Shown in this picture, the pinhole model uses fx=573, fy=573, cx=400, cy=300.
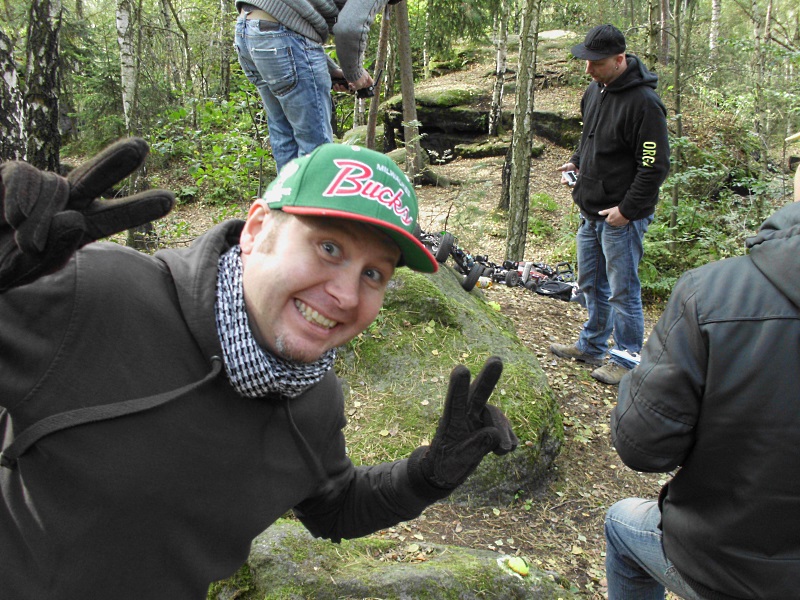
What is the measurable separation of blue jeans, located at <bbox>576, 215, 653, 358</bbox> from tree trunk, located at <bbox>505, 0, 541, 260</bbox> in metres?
3.80

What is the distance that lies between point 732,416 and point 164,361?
5.69ft

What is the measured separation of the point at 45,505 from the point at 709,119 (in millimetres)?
17103

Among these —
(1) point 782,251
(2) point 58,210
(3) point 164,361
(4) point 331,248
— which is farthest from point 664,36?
(2) point 58,210

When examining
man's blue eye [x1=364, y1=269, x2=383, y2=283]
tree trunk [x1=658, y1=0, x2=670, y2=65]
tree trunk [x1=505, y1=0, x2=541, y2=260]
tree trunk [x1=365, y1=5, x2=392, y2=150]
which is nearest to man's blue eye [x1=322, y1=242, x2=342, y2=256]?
man's blue eye [x1=364, y1=269, x2=383, y2=283]

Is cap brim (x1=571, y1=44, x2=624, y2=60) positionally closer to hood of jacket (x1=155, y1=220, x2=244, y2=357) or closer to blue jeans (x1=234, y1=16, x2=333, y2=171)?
blue jeans (x1=234, y1=16, x2=333, y2=171)

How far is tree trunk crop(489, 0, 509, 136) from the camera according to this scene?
17.0 meters

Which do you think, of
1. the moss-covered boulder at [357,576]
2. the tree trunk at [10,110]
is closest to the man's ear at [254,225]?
the moss-covered boulder at [357,576]

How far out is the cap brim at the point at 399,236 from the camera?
1.47m

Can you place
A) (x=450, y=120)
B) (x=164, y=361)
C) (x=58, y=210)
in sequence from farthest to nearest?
(x=450, y=120)
(x=164, y=361)
(x=58, y=210)

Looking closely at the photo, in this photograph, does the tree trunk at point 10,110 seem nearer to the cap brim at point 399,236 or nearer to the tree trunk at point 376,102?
the tree trunk at point 376,102

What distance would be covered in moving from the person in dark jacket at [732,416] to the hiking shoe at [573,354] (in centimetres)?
407

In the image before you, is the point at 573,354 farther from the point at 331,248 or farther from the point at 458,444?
the point at 331,248

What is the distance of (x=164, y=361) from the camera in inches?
55.9

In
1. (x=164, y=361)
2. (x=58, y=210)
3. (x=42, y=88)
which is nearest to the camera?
(x=58, y=210)
